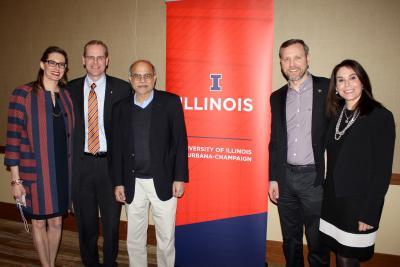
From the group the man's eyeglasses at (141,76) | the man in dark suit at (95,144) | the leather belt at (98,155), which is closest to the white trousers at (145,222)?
the man in dark suit at (95,144)

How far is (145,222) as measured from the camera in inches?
94.7

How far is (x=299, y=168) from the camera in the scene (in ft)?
7.06

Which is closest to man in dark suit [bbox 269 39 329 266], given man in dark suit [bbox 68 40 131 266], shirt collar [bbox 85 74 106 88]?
man in dark suit [bbox 68 40 131 266]

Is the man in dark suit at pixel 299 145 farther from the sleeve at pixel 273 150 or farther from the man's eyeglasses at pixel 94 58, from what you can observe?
the man's eyeglasses at pixel 94 58

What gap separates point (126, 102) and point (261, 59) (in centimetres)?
111

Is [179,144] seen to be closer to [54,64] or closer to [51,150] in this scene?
[51,150]

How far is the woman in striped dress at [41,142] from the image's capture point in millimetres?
2295

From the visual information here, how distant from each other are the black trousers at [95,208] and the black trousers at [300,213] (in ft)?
4.61

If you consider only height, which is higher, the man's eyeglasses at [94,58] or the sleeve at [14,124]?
the man's eyeglasses at [94,58]

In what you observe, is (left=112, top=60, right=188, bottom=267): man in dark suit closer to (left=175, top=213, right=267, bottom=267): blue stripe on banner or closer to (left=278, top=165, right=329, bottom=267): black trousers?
(left=175, top=213, right=267, bottom=267): blue stripe on banner

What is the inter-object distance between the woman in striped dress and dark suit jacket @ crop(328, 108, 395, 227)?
206cm

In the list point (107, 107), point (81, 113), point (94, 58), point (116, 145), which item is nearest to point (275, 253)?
point (116, 145)

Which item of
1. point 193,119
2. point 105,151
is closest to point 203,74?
point 193,119

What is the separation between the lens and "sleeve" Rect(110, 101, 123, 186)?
90.2 inches
